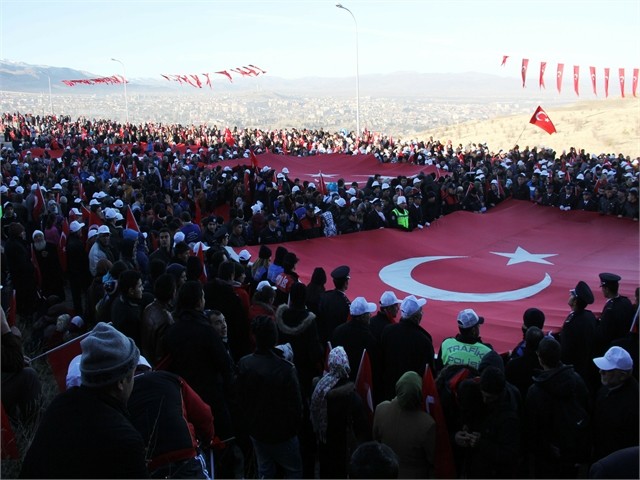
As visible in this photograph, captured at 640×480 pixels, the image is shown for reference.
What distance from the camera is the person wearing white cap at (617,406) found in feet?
16.5

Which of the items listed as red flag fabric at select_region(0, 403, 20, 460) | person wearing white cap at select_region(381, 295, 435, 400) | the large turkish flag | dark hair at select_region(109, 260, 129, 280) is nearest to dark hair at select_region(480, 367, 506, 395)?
person wearing white cap at select_region(381, 295, 435, 400)

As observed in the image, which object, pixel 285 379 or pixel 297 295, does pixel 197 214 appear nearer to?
pixel 297 295

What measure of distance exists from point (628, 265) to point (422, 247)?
3504 mm

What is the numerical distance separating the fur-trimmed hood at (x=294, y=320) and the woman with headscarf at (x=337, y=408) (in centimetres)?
66

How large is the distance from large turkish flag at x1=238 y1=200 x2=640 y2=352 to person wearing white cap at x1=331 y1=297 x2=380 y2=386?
6.86ft

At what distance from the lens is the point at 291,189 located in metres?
17.1

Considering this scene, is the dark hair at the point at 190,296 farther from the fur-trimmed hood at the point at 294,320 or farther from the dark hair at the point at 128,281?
the fur-trimmed hood at the point at 294,320

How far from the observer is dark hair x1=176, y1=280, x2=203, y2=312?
5.33 metres

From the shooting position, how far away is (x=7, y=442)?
4777 mm

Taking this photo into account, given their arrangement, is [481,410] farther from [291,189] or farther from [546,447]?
[291,189]

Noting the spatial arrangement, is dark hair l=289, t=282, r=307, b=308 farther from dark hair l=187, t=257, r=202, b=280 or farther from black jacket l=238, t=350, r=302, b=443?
dark hair l=187, t=257, r=202, b=280

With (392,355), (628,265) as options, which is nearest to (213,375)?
(392,355)

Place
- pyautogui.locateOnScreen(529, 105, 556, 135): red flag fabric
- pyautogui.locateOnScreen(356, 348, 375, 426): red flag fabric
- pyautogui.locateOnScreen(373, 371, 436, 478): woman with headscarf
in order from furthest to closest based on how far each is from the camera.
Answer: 1. pyautogui.locateOnScreen(529, 105, 556, 135): red flag fabric
2. pyautogui.locateOnScreen(356, 348, 375, 426): red flag fabric
3. pyautogui.locateOnScreen(373, 371, 436, 478): woman with headscarf

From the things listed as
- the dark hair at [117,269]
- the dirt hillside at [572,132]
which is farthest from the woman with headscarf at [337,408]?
the dirt hillside at [572,132]
